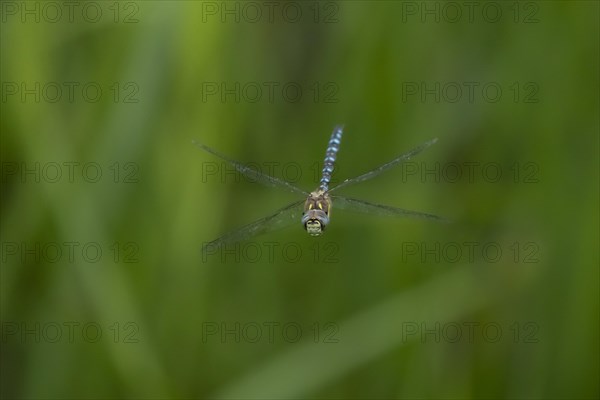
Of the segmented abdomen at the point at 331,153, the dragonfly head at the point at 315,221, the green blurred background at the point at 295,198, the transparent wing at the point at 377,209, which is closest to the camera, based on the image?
the transparent wing at the point at 377,209

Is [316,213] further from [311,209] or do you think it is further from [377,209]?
[377,209]

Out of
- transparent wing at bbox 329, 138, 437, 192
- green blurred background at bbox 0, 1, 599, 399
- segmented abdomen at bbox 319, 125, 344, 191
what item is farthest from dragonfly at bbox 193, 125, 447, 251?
green blurred background at bbox 0, 1, 599, 399

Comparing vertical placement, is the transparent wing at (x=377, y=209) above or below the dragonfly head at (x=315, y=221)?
above

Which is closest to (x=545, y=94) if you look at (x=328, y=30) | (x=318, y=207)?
(x=328, y=30)

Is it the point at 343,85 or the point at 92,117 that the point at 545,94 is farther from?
the point at 92,117

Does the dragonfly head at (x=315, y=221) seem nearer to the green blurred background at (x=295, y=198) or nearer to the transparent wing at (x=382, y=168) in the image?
the transparent wing at (x=382, y=168)

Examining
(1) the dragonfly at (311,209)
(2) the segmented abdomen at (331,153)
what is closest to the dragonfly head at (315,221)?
(1) the dragonfly at (311,209)

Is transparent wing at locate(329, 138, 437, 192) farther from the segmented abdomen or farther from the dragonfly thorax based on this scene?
the segmented abdomen
